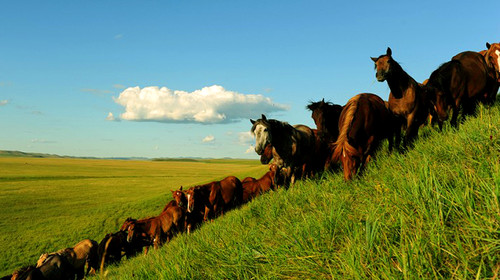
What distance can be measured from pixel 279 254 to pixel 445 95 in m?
8.31

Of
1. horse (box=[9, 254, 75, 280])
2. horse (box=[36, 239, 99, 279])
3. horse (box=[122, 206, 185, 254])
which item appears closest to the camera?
horse (box=[9, 254, 75, 280])

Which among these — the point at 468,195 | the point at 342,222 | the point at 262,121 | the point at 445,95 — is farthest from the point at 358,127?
the point at 468,195

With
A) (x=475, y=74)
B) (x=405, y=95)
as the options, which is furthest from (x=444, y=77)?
(x=405, y=95)

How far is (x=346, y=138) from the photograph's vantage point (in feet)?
20.8

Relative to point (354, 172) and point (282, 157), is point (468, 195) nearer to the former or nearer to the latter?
point (354, 172)

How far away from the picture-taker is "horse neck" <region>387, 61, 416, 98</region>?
8070 millimetres

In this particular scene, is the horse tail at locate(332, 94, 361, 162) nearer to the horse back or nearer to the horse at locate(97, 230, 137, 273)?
the horse back

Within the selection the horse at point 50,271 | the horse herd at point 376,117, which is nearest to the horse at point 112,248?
the horse at point 50,271

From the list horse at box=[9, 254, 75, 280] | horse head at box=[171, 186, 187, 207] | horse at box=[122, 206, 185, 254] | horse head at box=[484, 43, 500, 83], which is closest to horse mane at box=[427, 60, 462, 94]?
horse head at box=[484, 43, 500, 83]

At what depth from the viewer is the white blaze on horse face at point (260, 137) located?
7980 millimetres

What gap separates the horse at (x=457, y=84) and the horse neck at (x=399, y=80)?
1.02 meters

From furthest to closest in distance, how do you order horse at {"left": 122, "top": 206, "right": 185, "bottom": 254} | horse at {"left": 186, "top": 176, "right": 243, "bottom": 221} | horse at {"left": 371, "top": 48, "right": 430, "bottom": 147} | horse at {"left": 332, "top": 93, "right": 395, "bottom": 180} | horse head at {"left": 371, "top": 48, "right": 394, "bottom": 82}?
1. horse at {"left": 122, "top": 206, "right": 185, "bottom": 254}
2. horse at {"left": 186, "top": 176, "right": 243, "bottom": 221}
3. horse at {"left": 371, "top": 48, "right": 430, "bottom": 147}
4. horse head at {"left": 371, "top": 48, "right": 394, "bottom": 82}
5. horse at {"left": 332, "top": 93, "right": 395, "bottom": 180}

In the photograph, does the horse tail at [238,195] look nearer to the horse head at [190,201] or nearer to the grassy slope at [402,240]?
the horse head at [190,201]

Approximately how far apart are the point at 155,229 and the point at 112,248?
2.83 metres
